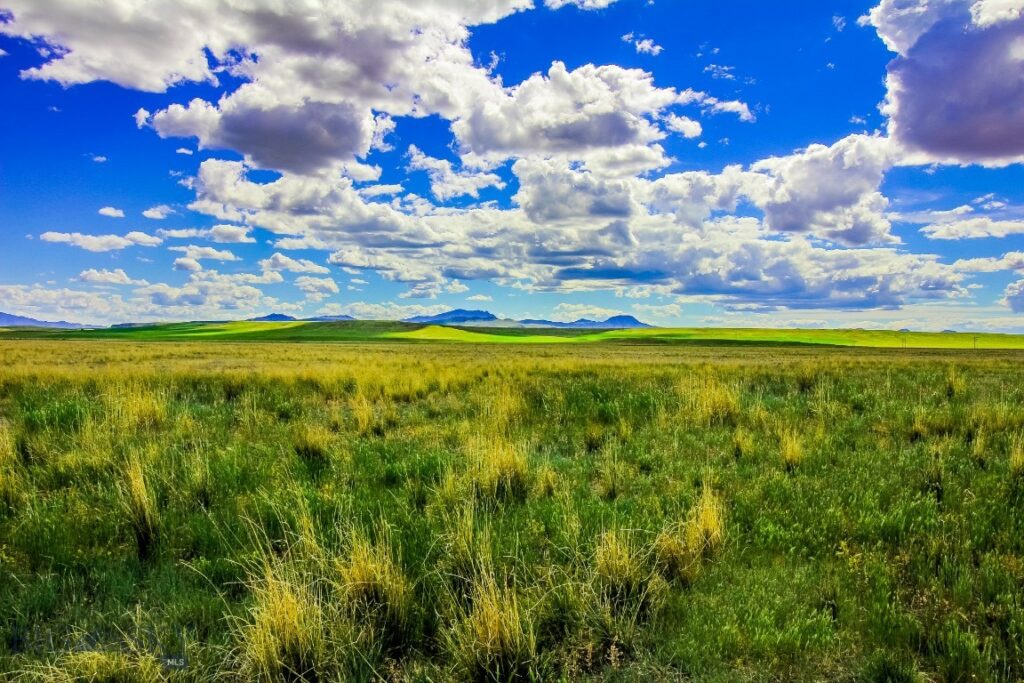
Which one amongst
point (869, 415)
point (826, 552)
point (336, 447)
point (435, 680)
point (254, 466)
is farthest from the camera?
point (869, 415)

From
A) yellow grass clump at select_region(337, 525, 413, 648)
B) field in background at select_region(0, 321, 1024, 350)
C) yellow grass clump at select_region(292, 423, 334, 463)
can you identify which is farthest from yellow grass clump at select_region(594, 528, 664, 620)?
field in background at select_region(0, 321, 1024, 350)

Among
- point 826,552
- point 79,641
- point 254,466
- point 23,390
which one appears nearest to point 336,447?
point 254,466

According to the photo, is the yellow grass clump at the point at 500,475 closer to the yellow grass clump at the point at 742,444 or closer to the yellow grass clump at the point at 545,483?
the yellow grass clump at the point at 545,483

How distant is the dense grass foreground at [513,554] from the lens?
144 inches

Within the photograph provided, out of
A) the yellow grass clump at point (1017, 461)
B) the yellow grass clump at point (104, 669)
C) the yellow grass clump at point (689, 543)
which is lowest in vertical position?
the yellow grass clump at point (104, 669)

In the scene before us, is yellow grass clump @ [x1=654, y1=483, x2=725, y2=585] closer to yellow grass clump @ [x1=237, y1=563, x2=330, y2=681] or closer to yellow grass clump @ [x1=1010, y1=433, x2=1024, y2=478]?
yellow grass clump @ [x1=237, y1=563, x2=330, y2=681]

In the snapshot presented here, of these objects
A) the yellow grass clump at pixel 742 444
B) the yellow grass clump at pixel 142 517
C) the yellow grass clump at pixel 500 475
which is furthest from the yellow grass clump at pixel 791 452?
the yellow grass clump at pixel 142 517

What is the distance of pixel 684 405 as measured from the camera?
12.1 metres

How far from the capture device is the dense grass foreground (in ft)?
12.0

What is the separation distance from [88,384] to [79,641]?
15424 millimetres

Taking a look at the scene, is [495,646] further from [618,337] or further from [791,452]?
[618,337]

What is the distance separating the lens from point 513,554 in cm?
486

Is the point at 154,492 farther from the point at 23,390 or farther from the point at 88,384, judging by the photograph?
the point at 88,384

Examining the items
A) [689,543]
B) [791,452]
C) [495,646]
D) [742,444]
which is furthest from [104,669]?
[742,444]
